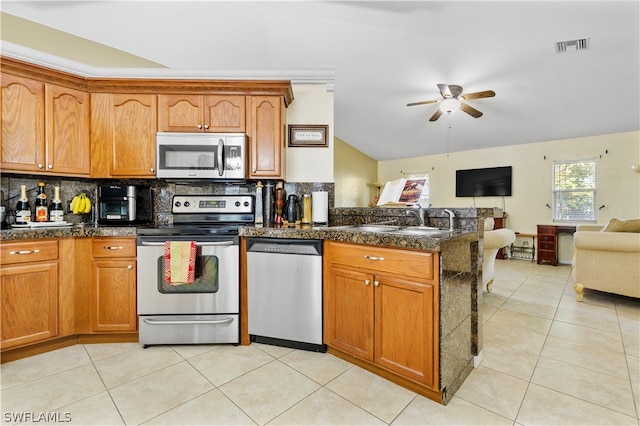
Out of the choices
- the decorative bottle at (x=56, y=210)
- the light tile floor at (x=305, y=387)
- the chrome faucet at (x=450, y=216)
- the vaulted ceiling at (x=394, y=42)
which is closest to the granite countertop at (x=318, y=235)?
the chrome faucet at (x=450, y=216)

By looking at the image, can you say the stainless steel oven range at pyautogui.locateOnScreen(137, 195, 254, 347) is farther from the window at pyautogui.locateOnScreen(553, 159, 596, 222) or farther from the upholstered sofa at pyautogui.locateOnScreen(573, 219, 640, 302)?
the window at pyautogui.locateOnScreen(553, 159, 596, 222)


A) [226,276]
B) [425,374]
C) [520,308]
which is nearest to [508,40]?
[520,308]

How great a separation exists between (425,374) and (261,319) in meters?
1.15

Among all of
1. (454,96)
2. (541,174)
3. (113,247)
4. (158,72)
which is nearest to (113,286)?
(113,247)

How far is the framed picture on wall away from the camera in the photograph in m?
2.81

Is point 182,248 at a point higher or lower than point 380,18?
lower

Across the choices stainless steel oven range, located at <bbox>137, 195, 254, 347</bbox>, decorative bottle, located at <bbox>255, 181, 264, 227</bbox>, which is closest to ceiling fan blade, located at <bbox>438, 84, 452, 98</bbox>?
decorative bottle, located at <bbox>255, 181, 264, 227</bbox>

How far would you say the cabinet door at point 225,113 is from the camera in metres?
2.46

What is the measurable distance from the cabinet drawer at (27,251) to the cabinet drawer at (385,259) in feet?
6.35

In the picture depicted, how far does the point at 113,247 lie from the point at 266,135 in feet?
4.74

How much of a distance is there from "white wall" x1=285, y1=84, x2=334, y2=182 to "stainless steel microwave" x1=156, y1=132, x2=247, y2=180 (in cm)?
56

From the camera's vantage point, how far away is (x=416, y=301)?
1532 millimetres

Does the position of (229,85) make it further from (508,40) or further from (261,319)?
(508,40)

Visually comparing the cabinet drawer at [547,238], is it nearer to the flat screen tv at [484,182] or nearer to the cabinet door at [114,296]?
the flat screen tv at [484,182]
